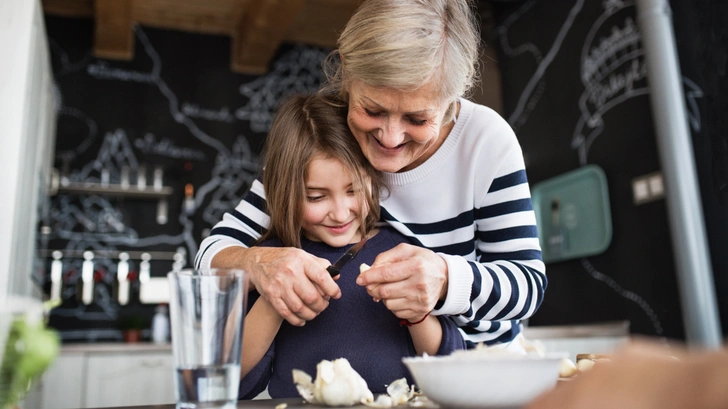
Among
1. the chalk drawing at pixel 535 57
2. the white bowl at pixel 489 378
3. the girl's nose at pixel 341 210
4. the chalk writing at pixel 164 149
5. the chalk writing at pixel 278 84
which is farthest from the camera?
the chalk writing at pixel 278 84

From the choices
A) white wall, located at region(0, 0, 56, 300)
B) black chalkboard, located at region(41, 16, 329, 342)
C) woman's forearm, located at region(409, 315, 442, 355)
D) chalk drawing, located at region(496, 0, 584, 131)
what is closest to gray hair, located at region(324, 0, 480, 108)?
woman's forearm, located at region(409, 315, 442, 355)

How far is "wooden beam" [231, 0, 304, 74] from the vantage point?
12.0 ft

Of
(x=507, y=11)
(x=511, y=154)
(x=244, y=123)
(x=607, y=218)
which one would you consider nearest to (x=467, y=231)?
(x=511, y=154)

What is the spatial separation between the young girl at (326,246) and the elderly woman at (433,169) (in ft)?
0.14

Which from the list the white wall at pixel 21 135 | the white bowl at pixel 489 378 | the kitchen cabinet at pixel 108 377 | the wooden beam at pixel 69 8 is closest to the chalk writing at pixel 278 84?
the wooden beam at pixel 69 8

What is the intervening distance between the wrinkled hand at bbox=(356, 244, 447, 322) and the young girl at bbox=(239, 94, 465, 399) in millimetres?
71

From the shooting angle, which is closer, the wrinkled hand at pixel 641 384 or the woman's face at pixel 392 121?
the wrinkled hand at pixel 641 384

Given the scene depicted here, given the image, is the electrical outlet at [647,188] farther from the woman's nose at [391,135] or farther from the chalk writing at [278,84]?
the chalk writing at [278,84]

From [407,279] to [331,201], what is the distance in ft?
0.91

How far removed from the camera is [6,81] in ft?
5.78

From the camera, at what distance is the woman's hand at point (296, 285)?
0.81 meters

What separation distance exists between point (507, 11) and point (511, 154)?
121 inches

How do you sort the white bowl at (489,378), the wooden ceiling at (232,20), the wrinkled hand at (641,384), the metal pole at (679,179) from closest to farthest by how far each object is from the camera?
1. the wrinkled hand at (641,384)
2. the white bowl at (489,378)
3. the metal pole at (679,179)
4. the wooden ceiling at (232,20)

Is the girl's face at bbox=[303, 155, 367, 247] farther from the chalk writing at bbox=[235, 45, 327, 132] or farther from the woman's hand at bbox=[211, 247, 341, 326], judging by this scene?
the chalk writing at bbox=[235, 45, 327, 132]
